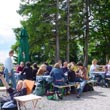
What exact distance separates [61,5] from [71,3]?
36.7 inches

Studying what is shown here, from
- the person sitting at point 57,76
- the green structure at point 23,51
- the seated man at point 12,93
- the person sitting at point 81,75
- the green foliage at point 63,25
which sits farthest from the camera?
the green foliage at point 63,25

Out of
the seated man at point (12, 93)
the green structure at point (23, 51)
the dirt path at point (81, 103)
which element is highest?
the green structure at point (23, 51)

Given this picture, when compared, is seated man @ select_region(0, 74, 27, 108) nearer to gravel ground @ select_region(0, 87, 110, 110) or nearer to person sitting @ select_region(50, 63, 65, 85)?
gravel ground @ select_region(0, 87, 110, 110)

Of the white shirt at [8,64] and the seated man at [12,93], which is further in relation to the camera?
the white shirt at [8,64]

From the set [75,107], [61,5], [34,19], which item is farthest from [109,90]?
[61,5]

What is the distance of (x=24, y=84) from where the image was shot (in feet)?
30.9

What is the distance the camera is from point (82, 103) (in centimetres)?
1091

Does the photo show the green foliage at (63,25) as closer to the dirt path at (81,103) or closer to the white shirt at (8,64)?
the white shirt at (8,64)

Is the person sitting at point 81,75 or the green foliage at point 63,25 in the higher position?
the green foliage at point 63,25

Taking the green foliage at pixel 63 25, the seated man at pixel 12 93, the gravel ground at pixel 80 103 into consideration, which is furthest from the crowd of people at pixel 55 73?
the green foliage at pixel 63 25

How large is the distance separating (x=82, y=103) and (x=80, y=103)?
0.22ft

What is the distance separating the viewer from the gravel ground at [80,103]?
1019cm

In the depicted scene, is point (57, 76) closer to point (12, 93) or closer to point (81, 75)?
point (81, 75)

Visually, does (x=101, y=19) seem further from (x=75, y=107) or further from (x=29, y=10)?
(x=75, y=107)
